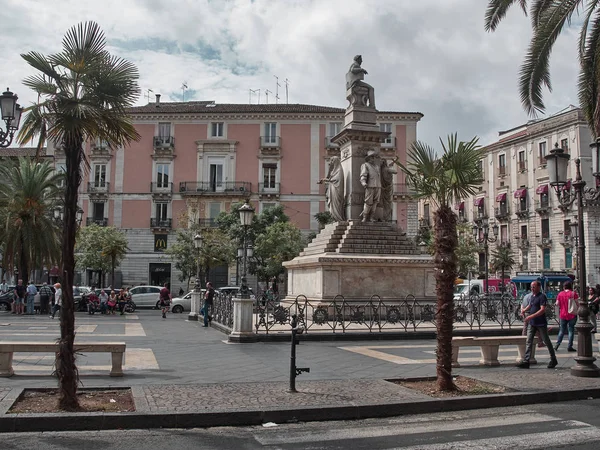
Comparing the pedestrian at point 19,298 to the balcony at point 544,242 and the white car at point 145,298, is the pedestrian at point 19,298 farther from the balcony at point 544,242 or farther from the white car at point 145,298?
the balcony at point 544,242

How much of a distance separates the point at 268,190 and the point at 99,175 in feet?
48.7

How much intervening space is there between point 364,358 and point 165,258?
41.6 m

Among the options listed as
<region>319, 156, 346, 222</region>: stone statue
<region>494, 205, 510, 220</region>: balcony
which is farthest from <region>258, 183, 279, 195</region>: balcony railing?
<region>319, 156, 346, 222</region>: stone statue

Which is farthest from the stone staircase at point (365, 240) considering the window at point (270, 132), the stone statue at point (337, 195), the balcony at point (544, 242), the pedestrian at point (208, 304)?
the balcony at point (544, 242)

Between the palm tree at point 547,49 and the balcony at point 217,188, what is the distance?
127ft

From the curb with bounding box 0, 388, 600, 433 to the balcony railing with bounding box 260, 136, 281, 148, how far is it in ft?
152

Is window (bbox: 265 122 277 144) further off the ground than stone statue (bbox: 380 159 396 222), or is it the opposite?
window (bbox: 265 122 277 144)

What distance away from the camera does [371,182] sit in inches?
784

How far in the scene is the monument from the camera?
18.9m

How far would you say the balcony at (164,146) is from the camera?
175 ft

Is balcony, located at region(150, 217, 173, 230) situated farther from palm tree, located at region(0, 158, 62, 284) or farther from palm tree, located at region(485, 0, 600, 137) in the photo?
palm tree, located at region(485, 0, 600, 137)

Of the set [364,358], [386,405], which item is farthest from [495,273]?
[386,405]

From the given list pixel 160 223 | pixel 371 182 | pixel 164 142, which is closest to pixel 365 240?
pixel 371 182

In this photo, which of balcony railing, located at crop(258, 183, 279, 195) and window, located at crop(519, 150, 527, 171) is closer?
balcony railing, located at crop(258, 183, 279, 195)
